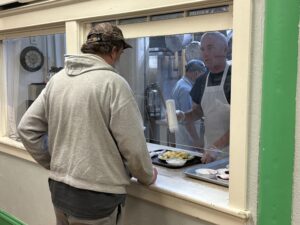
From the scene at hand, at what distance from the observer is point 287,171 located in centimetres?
106

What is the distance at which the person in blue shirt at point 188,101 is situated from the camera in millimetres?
2414

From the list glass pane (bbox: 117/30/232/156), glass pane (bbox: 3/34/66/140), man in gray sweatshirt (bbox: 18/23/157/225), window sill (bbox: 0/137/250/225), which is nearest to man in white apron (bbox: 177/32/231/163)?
glass pane (bbox: 117/30/232/156)

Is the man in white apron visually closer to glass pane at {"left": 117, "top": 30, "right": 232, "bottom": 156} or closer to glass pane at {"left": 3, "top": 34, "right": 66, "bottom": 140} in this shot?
glass pane at {"left": 117, "top": 30, "right": 232, "bottom": 156}

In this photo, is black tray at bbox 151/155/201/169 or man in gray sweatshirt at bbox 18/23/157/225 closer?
man in gray sweatshirt at bbox 18/23/157/225

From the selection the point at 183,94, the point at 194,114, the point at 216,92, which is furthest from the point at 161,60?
the point at 216,92

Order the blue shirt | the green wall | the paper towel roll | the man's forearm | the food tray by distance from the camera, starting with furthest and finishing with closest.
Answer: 1. the blue shirt
2. the man's forearm
3. the paper towel roll
4. the food tray
5. the green wall

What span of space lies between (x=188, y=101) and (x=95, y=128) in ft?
4.36

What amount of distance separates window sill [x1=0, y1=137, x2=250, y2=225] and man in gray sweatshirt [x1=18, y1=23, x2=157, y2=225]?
93 millimetres

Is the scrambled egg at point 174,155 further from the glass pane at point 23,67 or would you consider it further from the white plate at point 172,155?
the glass pane at point 23,67

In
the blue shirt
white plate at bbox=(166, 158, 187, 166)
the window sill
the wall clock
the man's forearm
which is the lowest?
the window sill

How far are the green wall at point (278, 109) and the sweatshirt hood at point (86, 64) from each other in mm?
588

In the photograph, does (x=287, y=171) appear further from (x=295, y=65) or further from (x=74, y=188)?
(x=74, y=188)

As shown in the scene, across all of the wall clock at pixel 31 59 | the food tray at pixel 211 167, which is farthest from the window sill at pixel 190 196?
the wall clock at pixel 31 59

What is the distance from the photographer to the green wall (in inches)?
39.7
